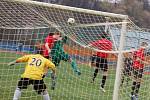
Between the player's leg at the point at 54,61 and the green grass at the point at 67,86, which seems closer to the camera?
the green grass at the point at 67,86

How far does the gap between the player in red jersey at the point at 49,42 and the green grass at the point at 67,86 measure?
0.80 meters

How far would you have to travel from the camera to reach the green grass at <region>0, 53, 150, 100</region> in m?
9.39

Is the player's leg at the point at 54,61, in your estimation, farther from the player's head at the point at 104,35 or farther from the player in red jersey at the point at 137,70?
the player's head at the point at 104,35

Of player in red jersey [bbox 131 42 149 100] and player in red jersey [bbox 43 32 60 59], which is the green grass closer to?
player in red jersey [bbox 131 42 149 100]

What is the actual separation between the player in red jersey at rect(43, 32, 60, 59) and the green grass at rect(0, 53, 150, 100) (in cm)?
80

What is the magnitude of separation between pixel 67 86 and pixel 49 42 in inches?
50.3

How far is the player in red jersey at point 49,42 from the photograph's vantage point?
9.63 meters

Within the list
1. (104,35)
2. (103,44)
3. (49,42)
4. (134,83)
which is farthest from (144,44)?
(49,42)

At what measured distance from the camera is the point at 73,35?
833 cm

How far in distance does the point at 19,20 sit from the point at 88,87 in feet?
12.2

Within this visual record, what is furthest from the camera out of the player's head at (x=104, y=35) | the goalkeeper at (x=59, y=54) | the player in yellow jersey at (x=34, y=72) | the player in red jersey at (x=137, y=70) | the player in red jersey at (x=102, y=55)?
the goalkeeper at (x=59, y=54)

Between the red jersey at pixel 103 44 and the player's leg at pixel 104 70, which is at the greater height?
the red jersey at pixel 103 44

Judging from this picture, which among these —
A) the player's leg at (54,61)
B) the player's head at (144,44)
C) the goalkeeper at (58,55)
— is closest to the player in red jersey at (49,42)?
the goalkeeper at (58,55)

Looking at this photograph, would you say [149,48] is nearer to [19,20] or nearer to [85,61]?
[19,20]
